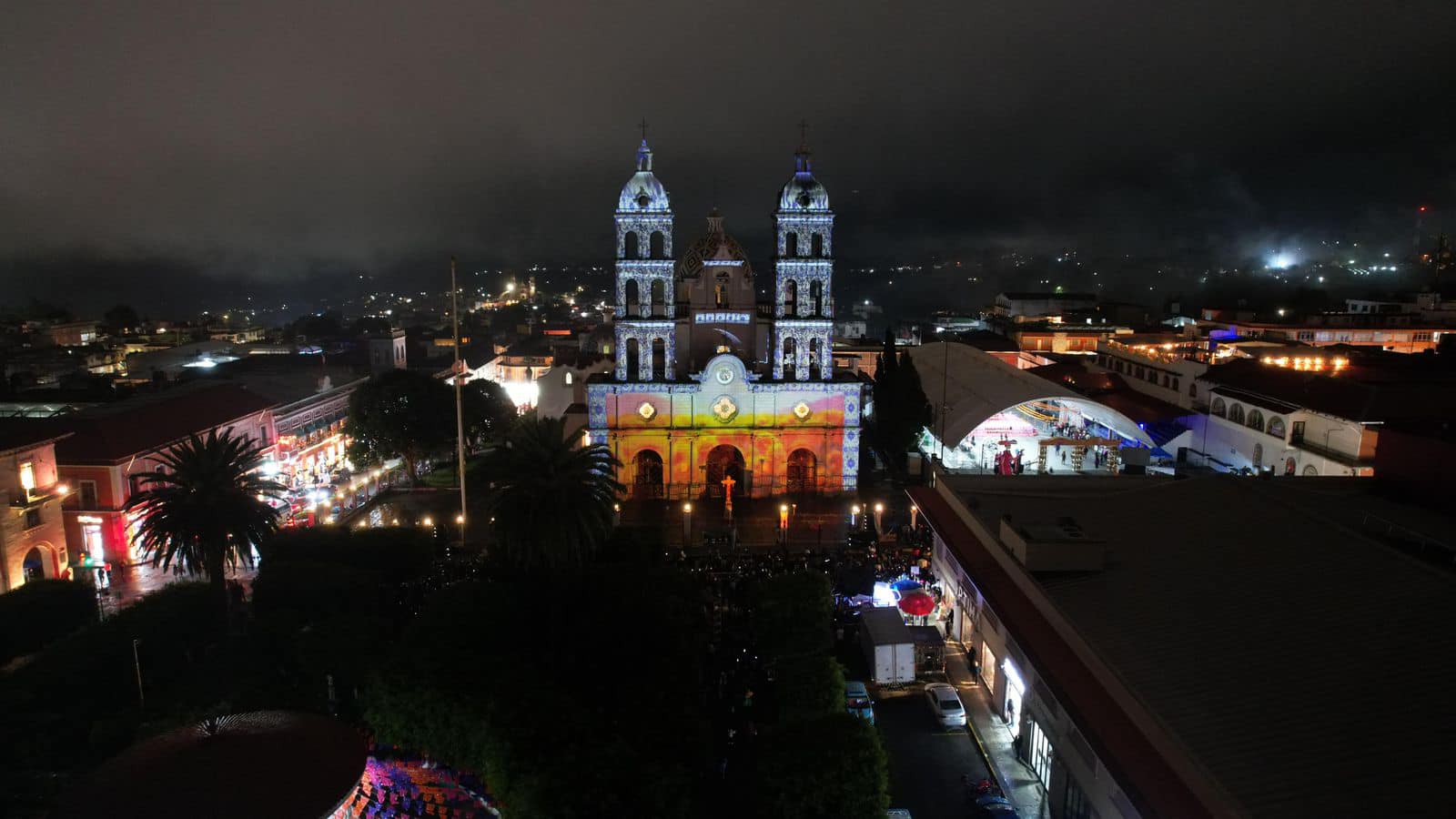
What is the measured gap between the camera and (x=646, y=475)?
4262cm

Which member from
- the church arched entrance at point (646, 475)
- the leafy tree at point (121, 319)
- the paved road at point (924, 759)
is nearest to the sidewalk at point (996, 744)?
the paved road at point (924, 759)

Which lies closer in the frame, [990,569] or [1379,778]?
[1379,778]

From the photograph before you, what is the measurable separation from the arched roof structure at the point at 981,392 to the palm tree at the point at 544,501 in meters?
25.5

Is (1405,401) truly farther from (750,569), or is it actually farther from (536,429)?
(536,429)

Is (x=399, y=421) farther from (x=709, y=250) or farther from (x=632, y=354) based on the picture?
(x=709, y=250)

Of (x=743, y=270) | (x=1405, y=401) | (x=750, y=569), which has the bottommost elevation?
(x=750, y=569)

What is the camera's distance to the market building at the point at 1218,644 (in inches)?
499

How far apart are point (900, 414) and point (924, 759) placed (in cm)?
2896

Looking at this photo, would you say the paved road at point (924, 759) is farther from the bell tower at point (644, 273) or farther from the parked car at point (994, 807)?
the bell tower at point (644, 273)

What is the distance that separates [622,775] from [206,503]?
61.9ft

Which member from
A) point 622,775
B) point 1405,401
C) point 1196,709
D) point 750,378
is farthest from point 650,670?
point 1405,401

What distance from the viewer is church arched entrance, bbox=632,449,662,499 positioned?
42188 mm

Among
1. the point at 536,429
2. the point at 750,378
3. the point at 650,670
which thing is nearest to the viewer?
the point at 650,670

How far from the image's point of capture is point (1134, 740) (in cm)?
1437
